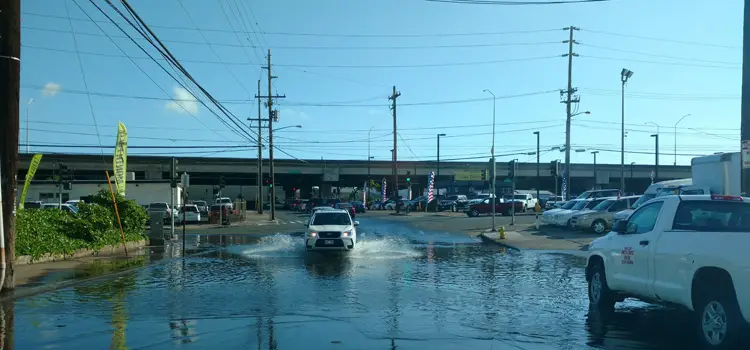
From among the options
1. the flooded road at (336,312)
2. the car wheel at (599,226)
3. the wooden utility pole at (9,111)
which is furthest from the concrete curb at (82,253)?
the car wheel at (599,226)

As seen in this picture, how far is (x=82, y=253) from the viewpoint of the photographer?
60.4ft

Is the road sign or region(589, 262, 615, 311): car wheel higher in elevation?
the road sign

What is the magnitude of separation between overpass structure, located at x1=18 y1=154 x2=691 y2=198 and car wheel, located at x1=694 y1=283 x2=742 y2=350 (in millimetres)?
66248

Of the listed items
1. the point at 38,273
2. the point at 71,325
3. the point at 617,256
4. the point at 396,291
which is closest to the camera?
the point at 71,325

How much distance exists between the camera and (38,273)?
14.3 meters

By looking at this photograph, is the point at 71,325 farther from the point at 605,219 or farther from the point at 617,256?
the point at 605,219

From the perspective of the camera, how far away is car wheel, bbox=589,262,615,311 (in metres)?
9.93

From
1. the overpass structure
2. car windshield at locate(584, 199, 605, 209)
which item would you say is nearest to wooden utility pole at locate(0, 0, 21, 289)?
car windshield at locate(584, 199, 605, 209)

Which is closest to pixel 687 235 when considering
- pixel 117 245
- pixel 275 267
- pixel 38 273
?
pixel 275 267

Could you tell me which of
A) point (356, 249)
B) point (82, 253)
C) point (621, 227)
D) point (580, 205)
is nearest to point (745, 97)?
point (621, 227)

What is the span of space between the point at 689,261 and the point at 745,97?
6913 millimetres

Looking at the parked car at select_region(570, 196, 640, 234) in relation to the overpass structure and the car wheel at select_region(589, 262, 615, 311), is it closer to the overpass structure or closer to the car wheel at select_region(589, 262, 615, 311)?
the car wheel at select_region(589, 262, 615, 311)

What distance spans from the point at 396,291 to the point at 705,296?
5.80 metres

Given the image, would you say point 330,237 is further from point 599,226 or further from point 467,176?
point 467,176
